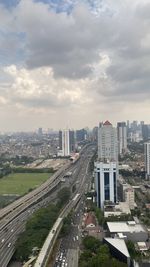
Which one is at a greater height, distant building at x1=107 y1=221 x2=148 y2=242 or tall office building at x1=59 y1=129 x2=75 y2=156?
tall office building at x1=59 y1=129 x2=75 y2=156

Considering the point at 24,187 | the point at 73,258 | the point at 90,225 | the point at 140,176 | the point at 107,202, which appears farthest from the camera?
the point at 140,176

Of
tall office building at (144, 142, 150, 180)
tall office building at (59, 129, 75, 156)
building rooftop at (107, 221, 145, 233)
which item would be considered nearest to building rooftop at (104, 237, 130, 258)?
building rooftop at (107, 221, 145, 233)

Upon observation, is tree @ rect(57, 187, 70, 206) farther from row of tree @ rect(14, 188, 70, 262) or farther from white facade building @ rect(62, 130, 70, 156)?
white facade building @ rect(62, 130, 70, 156)

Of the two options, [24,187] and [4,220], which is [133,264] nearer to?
[4,220]

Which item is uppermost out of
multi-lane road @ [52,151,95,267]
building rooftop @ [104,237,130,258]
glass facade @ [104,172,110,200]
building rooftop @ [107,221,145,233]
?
glass facade @ [104,172,110,200]

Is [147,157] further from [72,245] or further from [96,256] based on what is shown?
[96,256]

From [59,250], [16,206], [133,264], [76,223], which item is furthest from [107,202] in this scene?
[133,264]

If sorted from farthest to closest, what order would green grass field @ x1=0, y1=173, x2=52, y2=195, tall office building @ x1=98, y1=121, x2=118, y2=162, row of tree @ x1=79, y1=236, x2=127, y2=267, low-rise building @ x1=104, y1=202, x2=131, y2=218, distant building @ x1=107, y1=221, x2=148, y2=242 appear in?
tall office building @ x1=98, y1=121, x2=118, y2=162 < green grass field @ x1=0, y1=173, x2=52, y2=195 < low-rise building @ x1=104, y1=202, x2=131, y2=218 < distant building @ x1=107, y1=221, x2=148, y2=242 < row of tree @ x1=79, y1=236, x2=127, y2=267
